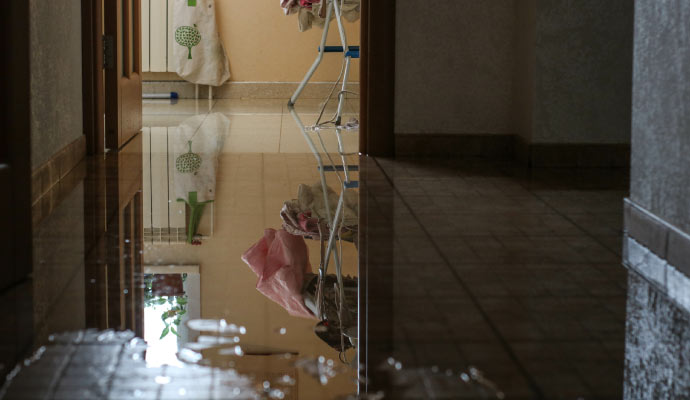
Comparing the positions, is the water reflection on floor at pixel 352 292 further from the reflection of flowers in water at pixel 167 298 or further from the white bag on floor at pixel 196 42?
the white bag on floor at pixel 196 42

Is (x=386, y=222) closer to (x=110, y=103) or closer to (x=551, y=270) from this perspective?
(x=551, y=270)

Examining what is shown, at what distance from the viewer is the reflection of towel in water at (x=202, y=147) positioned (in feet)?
10.4

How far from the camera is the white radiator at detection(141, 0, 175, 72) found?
709 centimetres

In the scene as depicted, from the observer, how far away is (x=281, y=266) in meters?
2.10

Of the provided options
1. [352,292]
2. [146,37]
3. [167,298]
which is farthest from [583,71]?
[146,37]

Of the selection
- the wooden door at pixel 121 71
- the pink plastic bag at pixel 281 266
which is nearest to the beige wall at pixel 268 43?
the wooden door at pixel 121 71

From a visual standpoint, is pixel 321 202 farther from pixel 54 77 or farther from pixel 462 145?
pixel 462 145

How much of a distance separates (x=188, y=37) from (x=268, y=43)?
64 cm

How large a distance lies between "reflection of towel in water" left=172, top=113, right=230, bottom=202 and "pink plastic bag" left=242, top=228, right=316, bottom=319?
69cm

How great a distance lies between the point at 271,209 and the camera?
9.18 feet

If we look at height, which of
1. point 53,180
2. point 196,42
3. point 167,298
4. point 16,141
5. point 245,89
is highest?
point 196,42

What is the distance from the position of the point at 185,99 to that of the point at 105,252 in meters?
5.11

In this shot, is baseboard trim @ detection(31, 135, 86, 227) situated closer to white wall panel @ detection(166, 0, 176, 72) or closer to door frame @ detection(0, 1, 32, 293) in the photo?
door frame @ detection(0, 1, 32, 293)

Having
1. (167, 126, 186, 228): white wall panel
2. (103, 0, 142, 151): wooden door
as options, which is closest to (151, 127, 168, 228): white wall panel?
(167, 126, 186, 228): white wall panel
